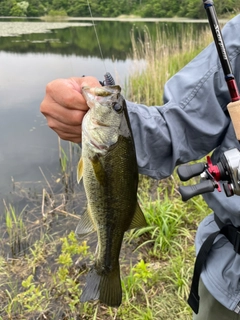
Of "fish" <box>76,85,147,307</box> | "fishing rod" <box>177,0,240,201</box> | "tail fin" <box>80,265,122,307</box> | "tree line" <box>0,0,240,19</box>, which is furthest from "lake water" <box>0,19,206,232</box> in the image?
"fishing rod" <box>177,0,240,201</box>

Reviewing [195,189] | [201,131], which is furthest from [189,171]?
[201,131]

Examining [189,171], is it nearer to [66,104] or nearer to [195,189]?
[195,189]

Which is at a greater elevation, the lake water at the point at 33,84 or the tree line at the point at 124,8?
the tree line at the point at 124,8

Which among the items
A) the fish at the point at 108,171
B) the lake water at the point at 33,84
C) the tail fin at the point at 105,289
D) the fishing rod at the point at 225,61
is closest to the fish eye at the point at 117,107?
the fish at the point at 108,171

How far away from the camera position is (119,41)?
513 inches

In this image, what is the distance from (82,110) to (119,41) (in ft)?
41.7

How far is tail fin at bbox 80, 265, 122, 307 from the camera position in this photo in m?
1.44

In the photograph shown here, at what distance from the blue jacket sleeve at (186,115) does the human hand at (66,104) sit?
0.22m

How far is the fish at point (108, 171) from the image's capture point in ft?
3.64

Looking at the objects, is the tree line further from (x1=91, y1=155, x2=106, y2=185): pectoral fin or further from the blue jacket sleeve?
(x1=91, y1=155, x2=106, y2=185): pectoral fin

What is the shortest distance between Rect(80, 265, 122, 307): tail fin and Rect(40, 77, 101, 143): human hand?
67 cm

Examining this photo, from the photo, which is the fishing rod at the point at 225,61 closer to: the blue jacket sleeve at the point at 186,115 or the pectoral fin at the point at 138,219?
the blue jacket sleeve at the point at 186,115

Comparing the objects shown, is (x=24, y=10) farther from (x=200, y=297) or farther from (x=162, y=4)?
(x=200, y=297)

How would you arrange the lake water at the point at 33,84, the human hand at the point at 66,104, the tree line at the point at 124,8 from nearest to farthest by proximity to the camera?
1. the human hand at the point at 66,104
2. the lake water at the point at 33,84
3. the tree line at the point at 124,8
